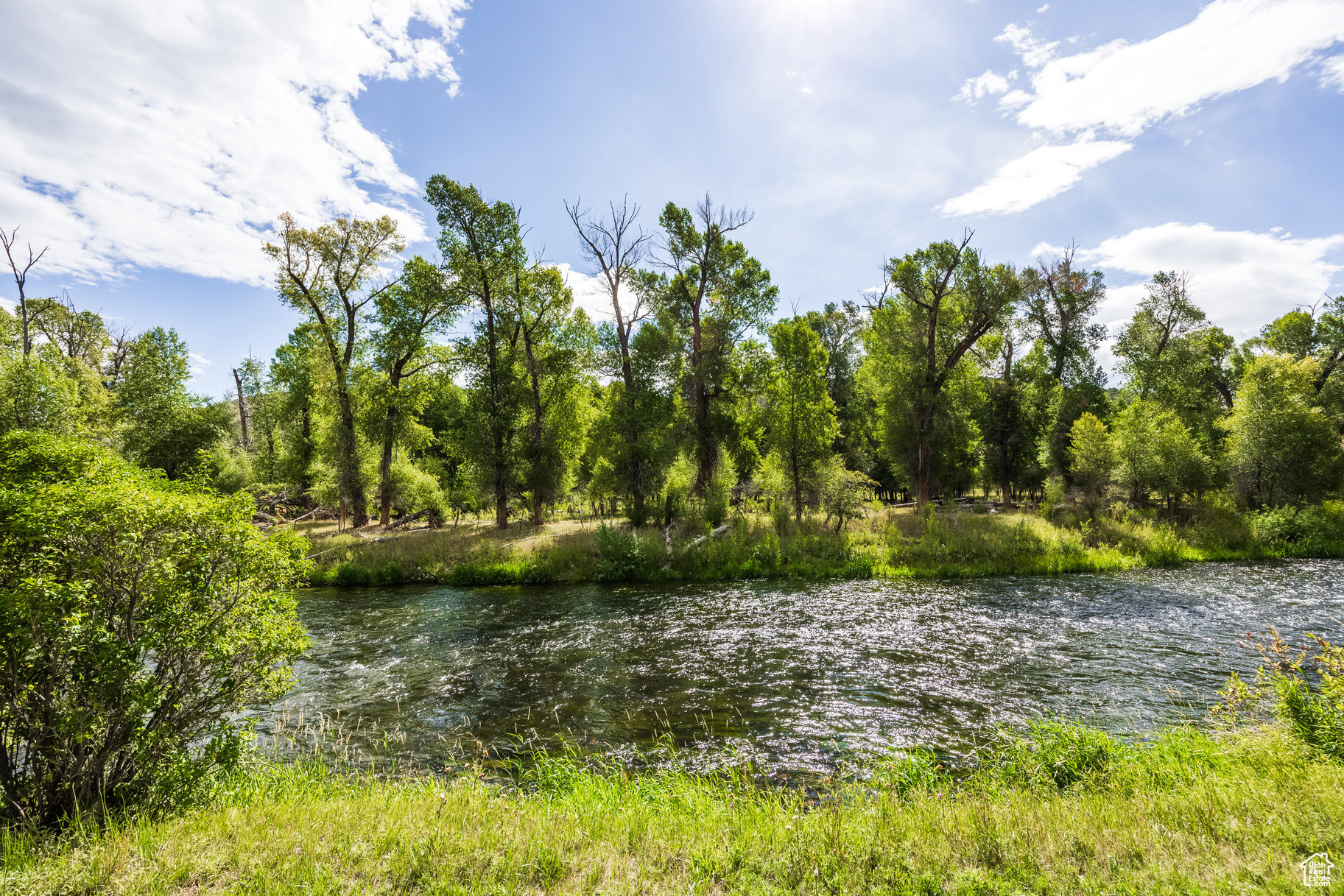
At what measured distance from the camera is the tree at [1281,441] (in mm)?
28766

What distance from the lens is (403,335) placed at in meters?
33.7

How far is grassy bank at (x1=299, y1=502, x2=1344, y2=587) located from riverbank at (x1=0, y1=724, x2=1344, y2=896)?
18264 millimetres

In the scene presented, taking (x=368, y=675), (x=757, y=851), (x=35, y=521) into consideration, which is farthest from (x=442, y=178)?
(x=757, y=851)

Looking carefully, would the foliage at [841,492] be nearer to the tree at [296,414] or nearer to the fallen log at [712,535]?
the fallen log at [712,535]

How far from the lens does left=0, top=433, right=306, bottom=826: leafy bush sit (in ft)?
16.2

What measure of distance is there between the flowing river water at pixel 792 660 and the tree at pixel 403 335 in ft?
46.6

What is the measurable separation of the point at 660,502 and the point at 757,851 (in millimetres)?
25780

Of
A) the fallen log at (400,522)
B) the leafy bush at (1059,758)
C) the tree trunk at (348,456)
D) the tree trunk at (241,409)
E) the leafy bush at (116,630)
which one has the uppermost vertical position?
the tree trunk at (241,409)

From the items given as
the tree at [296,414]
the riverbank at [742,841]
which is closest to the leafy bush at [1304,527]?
the riverbank at [742,841]

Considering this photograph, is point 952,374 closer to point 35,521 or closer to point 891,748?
point 891,748

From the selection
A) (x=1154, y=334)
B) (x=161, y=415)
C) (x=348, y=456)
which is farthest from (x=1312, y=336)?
(x=161, y=415)

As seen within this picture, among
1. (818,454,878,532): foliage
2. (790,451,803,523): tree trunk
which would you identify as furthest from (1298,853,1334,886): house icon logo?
(790,451,803,523): tree trunk

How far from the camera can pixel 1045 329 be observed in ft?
142

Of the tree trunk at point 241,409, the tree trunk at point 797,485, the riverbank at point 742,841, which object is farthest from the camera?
the tree trunk at point 241,409
